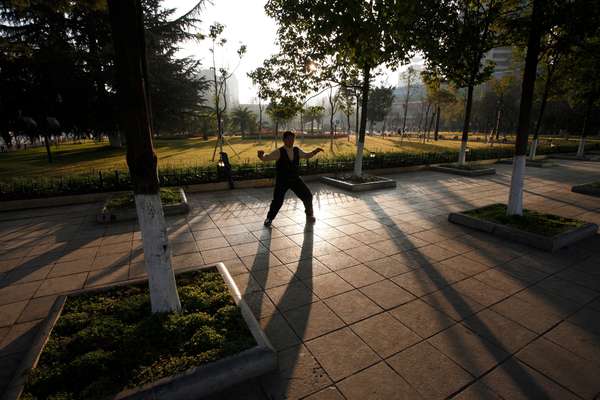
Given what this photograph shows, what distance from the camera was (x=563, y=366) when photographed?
2711 mm

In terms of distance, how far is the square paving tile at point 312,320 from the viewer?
126 inches

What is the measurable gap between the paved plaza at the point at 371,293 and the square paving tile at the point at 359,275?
3 centimetres

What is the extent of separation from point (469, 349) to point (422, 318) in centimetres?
58

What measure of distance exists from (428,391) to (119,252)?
17.8ft

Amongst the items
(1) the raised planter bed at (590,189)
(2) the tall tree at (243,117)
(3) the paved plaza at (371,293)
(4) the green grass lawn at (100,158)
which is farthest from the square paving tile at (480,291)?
(2) the tall tree at (243,117)

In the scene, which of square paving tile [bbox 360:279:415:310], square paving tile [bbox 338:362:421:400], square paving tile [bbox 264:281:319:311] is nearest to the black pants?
square paving tile [bbox 264:281:319:311]

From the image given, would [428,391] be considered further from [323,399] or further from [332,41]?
[332,41]

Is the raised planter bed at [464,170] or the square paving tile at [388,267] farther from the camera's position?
the raised planter bed at [464,170]

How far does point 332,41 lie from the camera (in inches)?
185

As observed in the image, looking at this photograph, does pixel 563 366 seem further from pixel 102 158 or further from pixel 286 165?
pixel 102 158

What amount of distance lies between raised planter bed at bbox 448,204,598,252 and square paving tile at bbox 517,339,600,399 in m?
3.12

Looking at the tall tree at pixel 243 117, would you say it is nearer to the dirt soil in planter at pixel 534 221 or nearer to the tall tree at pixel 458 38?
the tall tree at pixel 458 38

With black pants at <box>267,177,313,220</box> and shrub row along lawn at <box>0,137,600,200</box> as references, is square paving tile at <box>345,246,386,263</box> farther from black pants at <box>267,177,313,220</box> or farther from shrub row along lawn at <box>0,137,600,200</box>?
shrub row along lawn at <box>0,137,600,200</box>

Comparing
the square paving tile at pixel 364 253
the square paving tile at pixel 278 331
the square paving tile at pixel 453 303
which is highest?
the square paving tile at pixel 364 253
